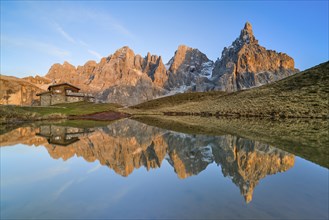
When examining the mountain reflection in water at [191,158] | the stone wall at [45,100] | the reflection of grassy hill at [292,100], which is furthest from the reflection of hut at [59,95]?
the mountain reflection in water at [191,158]

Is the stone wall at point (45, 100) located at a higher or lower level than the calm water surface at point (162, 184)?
higher

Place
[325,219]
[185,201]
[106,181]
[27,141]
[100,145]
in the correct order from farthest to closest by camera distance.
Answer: [27,141] < [100,145] < [106,181] < [185,201] < [325,219]

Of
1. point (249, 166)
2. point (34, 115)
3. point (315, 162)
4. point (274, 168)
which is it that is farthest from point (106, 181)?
point (34, 115)

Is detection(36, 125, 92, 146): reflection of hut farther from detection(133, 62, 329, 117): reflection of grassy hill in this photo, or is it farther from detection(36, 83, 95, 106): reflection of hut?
detection(36, 83, 95, 106): reflection of hut

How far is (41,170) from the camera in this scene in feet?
34.5

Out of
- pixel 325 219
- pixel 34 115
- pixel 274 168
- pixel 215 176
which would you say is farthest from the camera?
pixel 34 115

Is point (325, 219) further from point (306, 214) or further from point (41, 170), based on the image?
point (41, 170)

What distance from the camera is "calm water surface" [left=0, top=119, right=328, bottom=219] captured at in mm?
6113

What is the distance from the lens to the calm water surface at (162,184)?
6113 mm

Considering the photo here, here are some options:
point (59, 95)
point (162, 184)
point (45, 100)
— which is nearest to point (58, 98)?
point (59, 95)

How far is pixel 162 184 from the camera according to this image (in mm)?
8570

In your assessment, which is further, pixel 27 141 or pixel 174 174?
pixel 27 141

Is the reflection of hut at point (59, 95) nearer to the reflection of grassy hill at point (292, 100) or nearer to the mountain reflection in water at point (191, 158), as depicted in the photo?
the reflection of grassy hill at point (292, 100)

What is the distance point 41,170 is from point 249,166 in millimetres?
9302
